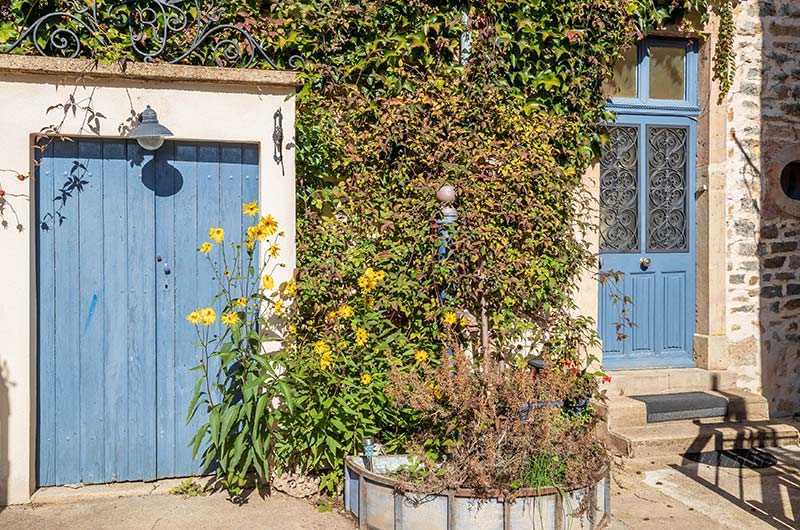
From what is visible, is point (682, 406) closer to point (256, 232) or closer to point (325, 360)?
point (325, 360)

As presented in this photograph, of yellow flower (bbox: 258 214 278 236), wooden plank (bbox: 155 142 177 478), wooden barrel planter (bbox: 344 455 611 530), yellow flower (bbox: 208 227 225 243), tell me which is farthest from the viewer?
wooden plank (bbox: 155 142 177 478)

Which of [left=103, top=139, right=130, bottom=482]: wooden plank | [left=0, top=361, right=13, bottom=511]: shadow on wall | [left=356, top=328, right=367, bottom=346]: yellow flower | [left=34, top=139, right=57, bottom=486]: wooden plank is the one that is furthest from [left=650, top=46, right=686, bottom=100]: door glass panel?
[left=0, top=361, right=13, bottom=511]: shadow on wall

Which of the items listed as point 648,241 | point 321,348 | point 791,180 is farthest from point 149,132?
point 791,180

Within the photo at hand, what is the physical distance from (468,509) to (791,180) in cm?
488

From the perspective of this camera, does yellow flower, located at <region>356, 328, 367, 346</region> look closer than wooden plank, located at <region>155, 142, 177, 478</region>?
Yes

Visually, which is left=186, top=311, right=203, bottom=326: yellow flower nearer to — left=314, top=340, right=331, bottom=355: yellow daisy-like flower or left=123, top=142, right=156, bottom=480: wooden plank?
left=123, top=142, right=156, bottom=480: wooden plank

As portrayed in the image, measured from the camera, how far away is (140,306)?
5508mm

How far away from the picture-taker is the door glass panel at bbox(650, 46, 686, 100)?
7.34 m

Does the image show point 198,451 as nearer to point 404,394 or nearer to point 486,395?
point 404,394

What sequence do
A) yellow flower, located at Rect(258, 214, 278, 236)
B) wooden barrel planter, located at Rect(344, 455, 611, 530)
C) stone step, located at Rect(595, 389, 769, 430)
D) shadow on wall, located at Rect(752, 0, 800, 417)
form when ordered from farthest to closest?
shadow on wall, located at Rect(752, 0, 800, 417) < stone step, located at Rect(595, 389, 769, 430) < yellow flower, located at Rect(258, 214, 278, 236) < wooden barrel planter, located at Rect(344, 455, 611, 530)

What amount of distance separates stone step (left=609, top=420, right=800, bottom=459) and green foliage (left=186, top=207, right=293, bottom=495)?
261 centimetres

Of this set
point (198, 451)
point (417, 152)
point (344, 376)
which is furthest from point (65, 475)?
point (417, 152)

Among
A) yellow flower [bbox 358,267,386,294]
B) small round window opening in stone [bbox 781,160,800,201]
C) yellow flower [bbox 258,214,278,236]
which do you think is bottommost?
yellow flower [bbox 358,267,386,294]

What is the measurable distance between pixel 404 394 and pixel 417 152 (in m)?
1.84
